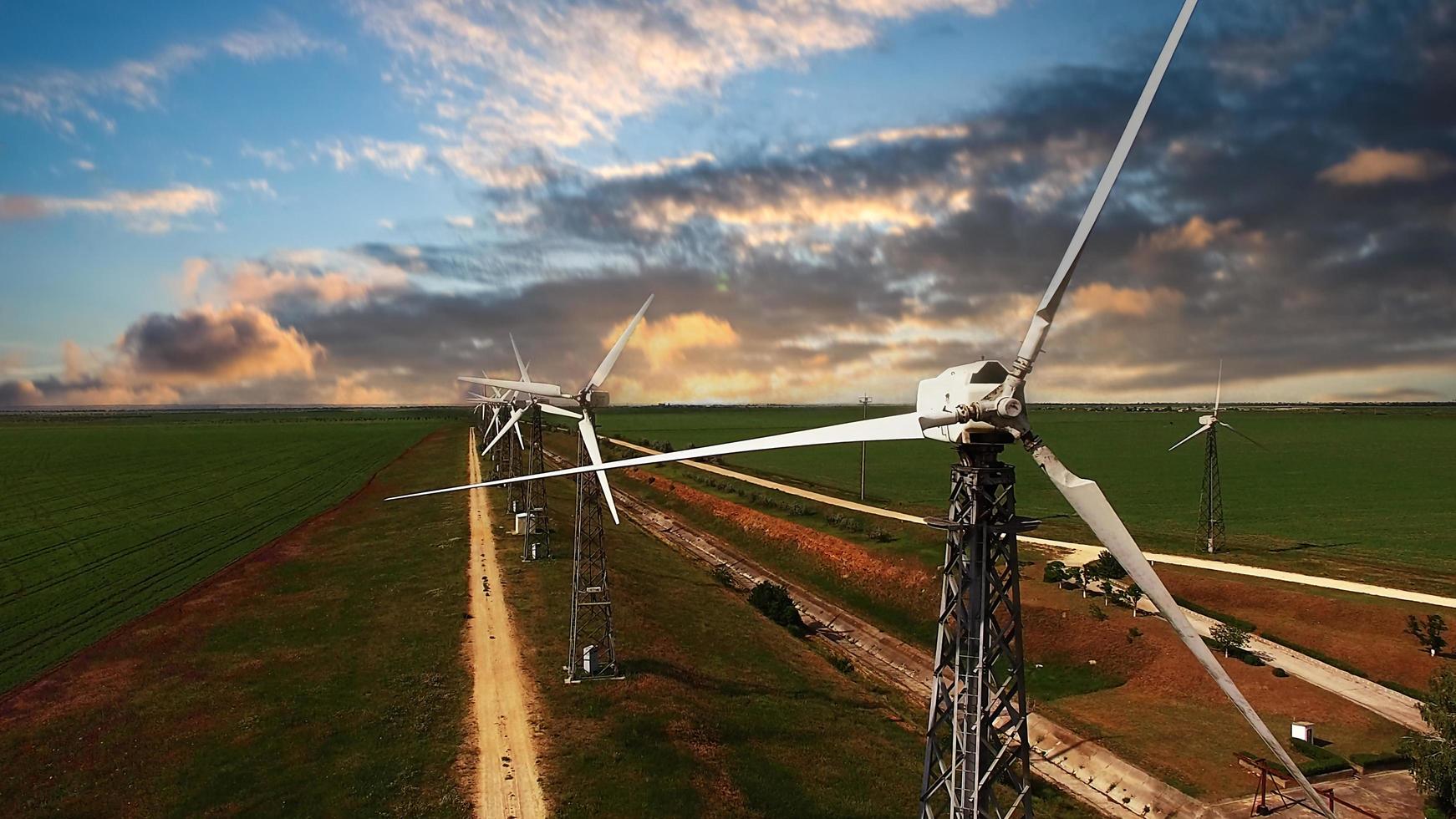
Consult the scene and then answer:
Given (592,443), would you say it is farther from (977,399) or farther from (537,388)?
(977,399)

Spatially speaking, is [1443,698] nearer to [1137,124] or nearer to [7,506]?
[1137,124]

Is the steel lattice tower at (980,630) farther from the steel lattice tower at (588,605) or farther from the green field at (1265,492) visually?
the green field at (1265,492)

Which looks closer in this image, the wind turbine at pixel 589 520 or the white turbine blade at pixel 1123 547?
the white turbine blade at pixel 1123 547

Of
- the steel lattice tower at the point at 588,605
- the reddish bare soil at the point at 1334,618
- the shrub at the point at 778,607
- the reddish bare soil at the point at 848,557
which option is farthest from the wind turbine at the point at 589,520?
the reddish bare soil at the point at 1334,618

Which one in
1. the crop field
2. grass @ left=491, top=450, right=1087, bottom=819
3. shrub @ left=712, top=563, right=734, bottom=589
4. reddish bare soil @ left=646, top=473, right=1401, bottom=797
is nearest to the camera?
grass @ left=491, top=450, right=1087, bottom=819

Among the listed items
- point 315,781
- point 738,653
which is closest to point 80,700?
point 315,781

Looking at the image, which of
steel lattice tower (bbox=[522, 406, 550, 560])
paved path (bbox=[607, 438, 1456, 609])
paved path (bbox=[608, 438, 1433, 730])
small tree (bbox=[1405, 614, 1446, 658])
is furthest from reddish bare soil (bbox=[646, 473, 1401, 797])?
steel lattice tower (bbox=[522, 406, 550, 560])

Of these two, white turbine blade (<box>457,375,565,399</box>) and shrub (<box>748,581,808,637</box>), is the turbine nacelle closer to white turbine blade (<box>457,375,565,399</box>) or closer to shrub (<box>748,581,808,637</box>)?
white turbine blade (<box>457,375,565,399</box>)
